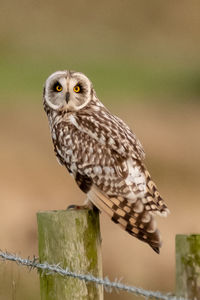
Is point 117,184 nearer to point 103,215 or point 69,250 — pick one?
point 69,250

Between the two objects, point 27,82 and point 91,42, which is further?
point 91,42

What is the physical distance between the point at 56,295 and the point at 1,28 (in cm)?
6216

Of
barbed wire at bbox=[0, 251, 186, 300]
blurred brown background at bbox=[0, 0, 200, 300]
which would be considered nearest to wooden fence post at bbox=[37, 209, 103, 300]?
barbed wire at bbox=[0, 251, 186, 300]

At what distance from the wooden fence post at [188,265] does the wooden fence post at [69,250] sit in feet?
2.60

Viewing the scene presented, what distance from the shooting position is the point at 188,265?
332 centimetres

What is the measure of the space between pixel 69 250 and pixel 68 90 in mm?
2257

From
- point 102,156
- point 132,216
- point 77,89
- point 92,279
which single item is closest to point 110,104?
point 77,89

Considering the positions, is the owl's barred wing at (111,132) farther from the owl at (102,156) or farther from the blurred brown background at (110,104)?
the blurred brown background at (110,104)

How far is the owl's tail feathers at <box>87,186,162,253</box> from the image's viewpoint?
501 cm

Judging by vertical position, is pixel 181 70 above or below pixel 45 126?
above

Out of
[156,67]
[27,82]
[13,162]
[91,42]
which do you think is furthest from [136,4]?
[13,162]

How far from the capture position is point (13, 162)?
20969mm

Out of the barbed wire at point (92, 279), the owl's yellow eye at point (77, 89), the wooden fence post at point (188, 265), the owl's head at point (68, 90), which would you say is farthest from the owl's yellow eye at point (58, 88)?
the wooden fence post at point (188, 265)

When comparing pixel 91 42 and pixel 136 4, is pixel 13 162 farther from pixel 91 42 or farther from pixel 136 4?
pixel 136 4
